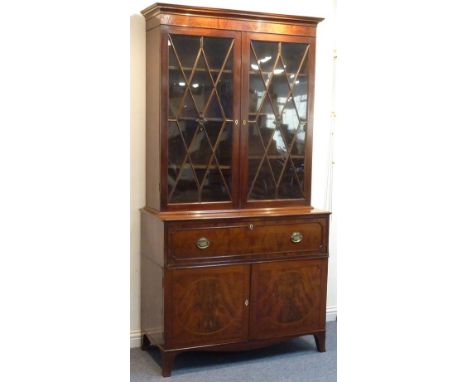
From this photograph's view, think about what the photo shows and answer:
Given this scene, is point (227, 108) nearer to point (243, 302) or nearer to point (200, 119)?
point (200, 119)

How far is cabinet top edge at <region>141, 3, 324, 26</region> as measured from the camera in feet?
9.95

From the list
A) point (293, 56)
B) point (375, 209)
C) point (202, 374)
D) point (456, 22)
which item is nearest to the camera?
point (456, 22)

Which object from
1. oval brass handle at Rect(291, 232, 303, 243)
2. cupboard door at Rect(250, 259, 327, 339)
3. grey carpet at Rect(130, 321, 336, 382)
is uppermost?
oval brass handle at Rect(291, 232, 303, 243)

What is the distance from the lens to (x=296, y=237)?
3348 millimetres

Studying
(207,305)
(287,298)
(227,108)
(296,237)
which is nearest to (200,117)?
(227,108)

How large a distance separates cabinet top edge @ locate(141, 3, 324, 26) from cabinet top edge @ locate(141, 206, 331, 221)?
106cm

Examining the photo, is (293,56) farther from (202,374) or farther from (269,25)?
(202,374)

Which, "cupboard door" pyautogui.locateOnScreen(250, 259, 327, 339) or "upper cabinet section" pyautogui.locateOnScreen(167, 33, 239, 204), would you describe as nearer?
"upper cabinet section" pyautogui.locateOnScreen(167, 33, 239, 204)

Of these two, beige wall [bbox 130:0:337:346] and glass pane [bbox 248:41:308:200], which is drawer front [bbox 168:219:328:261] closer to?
glass pane [bbox 248:41:308:200]

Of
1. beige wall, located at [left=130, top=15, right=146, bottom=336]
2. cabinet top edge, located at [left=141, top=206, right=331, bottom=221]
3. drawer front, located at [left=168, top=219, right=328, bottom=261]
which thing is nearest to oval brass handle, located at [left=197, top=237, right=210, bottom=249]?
drawer front, located at [left=168, top=219, right=328, bottom=261]

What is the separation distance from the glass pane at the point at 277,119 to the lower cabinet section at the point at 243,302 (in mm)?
450

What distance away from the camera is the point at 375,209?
80 centimetres
